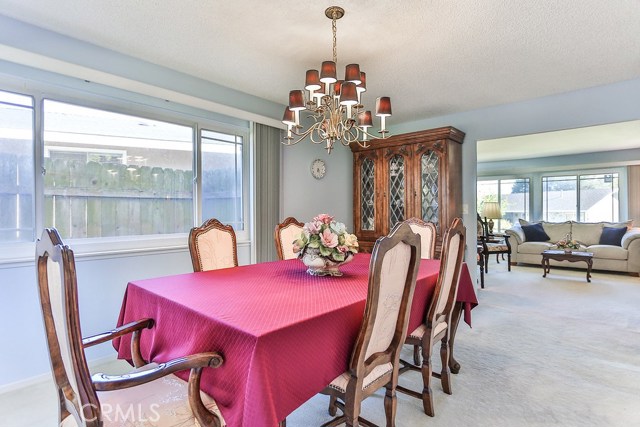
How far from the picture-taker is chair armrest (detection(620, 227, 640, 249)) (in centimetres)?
561

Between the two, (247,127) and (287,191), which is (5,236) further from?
(287,191)

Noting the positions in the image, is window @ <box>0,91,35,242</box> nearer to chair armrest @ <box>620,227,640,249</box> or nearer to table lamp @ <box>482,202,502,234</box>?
chair armrest @ <box>620,227,640,249</box>

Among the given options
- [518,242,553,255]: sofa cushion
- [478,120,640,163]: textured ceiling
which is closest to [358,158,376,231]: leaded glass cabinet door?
[478,120,640,163]: textured ceiling

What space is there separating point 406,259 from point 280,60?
2.02 m

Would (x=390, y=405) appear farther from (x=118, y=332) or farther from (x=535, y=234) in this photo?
(x=535, y=234)

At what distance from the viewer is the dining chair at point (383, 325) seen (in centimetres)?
126

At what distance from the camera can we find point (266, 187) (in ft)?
12.0

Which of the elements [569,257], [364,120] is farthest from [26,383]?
[569,257]

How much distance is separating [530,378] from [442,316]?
2.87 ft

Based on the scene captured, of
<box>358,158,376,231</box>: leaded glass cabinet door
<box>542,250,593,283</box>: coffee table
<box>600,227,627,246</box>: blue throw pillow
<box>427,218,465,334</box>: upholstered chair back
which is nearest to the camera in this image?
<box>427,218,465,334</box>: upholstered chair back

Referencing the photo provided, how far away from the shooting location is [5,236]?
2.23 meters

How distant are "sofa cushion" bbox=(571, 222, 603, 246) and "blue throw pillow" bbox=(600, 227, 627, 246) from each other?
0.10m

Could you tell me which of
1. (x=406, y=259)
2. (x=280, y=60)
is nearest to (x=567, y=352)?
(x=406, y=259)

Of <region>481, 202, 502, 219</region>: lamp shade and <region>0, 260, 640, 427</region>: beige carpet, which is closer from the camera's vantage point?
<region>0, 260, 640, 427</region>: beige carpet
